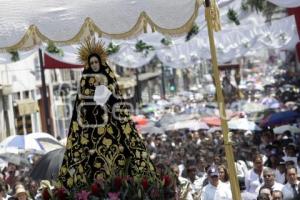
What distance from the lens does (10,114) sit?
40094 millimetres

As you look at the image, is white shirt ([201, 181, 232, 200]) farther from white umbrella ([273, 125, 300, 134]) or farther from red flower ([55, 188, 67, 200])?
white umbrella ([273, 125, 300, 134])

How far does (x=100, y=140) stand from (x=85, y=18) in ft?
3.84

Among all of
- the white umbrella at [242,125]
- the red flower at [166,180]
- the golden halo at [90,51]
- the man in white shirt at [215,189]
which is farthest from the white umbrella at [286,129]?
the red flower at [166,180]

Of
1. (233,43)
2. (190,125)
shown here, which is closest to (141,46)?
(190,125)

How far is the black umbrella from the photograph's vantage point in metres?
14.7

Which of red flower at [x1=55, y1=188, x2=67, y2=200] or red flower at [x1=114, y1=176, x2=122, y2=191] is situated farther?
red flower at [x1=55, y1=188, x2=67, y2=200]

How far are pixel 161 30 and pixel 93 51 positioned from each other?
0.70m

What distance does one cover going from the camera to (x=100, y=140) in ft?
27.0

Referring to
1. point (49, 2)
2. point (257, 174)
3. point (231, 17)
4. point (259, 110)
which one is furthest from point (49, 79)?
point (49, 2)

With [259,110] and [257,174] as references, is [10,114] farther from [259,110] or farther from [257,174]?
[257,174]

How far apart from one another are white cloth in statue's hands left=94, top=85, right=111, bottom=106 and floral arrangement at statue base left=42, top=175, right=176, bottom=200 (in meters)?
0.79

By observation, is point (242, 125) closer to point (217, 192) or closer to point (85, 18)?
point (217, 192)

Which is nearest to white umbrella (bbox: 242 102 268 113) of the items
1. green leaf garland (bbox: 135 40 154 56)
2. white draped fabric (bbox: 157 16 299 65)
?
white draped fabric (bbox: 157 16 299 65)

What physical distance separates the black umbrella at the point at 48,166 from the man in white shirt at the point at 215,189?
3.25 meters
